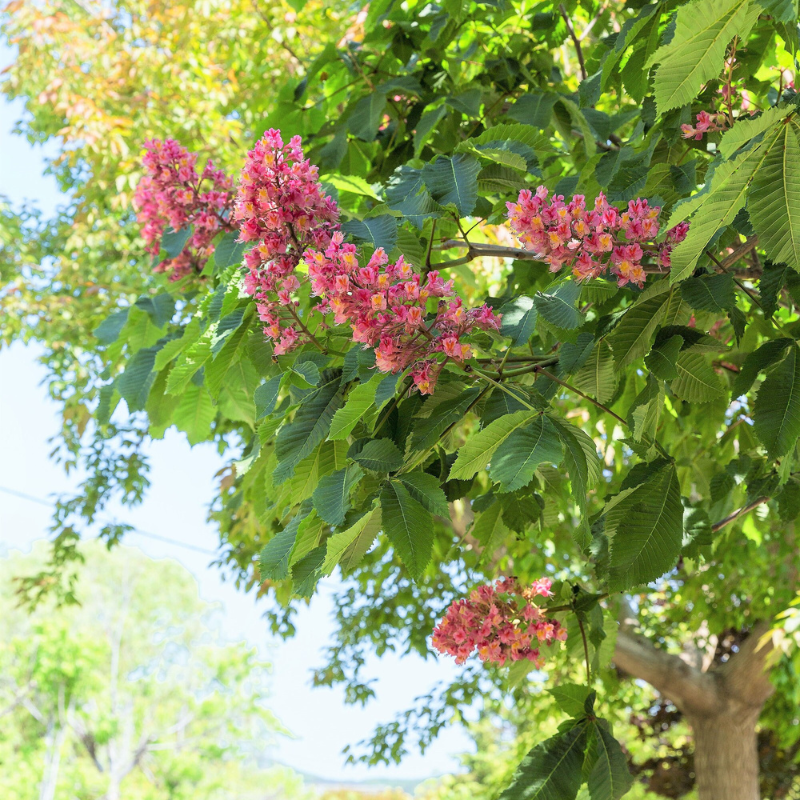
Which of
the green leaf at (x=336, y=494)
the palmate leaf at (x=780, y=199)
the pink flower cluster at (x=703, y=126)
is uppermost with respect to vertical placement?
the pink flower cluster at (x=703, y=126)

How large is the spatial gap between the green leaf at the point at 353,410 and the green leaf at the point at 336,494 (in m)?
0.06

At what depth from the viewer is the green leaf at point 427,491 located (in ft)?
3.73

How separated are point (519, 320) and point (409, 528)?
1.32ft

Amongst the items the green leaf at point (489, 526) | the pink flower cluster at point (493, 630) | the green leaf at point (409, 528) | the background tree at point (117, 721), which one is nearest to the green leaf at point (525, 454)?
the green leaf at point (409, 528)

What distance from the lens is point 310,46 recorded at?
4984 millimetres

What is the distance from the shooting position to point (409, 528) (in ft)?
3.75

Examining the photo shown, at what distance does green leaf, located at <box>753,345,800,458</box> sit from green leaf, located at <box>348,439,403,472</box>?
59 cm

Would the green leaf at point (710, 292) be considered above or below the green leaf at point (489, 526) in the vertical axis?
above

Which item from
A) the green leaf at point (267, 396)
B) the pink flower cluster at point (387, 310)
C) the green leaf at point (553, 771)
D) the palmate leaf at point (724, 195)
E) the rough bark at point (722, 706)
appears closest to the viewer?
the palmate leaf at point (724, 195)

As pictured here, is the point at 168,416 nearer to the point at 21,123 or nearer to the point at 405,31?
the point at 405,31

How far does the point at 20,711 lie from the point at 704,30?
2505 cm

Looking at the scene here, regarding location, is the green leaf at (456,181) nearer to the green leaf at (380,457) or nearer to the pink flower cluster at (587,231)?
the pink flower cluster at (587,231)

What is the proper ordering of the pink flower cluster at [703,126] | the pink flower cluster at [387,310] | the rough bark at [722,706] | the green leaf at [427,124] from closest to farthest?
the pink flower cluster at [387,310]
the pink flower cluster at [703,126]
the green leaf at [427,124]
the rough bark at [722,706]

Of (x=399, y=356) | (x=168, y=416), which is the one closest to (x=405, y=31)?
(x=168, y=416)
